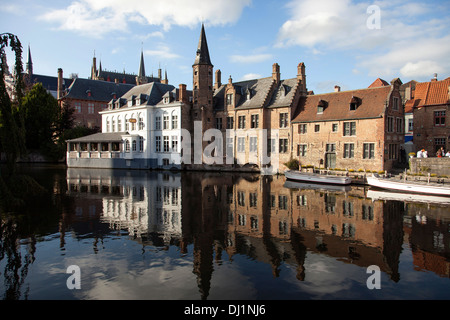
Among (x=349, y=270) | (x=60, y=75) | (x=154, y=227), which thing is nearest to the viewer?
(x=349, y=270)

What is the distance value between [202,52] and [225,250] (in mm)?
37542

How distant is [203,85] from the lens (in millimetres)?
45031

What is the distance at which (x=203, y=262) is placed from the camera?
10.8 meters

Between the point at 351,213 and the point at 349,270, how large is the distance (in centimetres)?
847

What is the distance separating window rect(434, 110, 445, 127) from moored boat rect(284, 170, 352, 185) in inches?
524

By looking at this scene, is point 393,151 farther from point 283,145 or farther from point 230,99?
point 230,99

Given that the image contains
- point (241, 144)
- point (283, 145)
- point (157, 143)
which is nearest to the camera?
point (283, 145)

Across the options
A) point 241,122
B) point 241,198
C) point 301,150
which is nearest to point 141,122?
point 241,122

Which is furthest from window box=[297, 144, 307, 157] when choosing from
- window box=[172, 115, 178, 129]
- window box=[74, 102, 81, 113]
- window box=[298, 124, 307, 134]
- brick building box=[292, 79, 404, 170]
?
window box=[74, 102, 81, 113]

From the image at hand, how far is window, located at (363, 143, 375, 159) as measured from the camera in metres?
33.4
